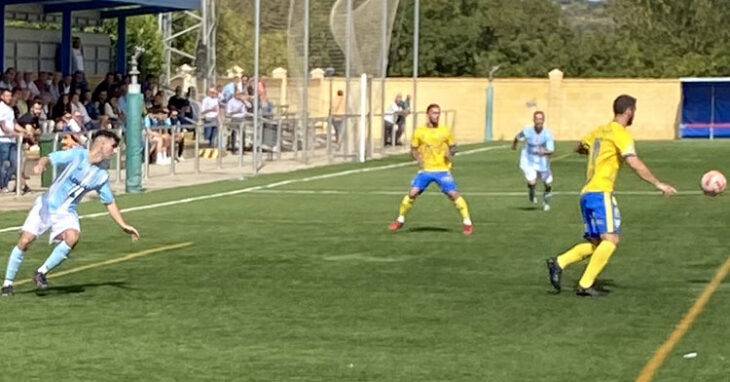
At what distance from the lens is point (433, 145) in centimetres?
2050

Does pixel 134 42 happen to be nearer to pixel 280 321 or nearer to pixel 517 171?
pixel 517 171

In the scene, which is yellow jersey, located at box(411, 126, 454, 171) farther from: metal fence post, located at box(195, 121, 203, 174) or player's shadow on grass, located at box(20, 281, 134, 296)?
metal fence post, located at box(195, 121, 203, 174)

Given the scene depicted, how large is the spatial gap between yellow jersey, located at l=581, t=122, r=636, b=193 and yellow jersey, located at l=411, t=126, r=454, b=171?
638 cm

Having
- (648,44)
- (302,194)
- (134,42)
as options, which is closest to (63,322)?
(302,194)

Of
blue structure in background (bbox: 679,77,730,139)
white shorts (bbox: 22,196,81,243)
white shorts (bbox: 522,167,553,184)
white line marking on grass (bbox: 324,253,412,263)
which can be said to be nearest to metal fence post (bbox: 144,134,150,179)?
white shorts (bbox: 522,167,553,184)

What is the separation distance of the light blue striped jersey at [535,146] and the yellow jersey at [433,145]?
4.11 meters

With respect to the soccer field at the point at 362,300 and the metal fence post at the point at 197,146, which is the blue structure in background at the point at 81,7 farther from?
the soccer field at the point at 362,300

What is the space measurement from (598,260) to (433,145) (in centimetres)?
691

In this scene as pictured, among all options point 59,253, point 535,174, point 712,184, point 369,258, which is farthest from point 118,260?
point 535,174

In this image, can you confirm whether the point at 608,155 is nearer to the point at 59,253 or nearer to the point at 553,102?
the point at 59,253

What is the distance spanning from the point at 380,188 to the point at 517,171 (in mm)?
6716

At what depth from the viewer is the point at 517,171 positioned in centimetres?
3512

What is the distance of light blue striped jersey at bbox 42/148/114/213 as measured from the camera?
45.0ft

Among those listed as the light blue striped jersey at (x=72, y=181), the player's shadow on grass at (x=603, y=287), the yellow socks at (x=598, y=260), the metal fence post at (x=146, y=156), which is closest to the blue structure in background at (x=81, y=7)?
the metal fence post at (x=146, y=156)
